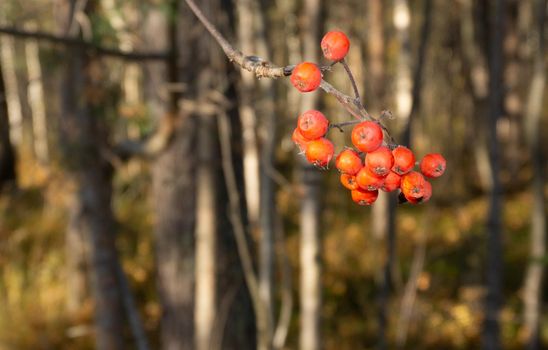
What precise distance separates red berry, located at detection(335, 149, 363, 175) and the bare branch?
5.84ft

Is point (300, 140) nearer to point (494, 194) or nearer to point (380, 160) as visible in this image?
point (380, 160)

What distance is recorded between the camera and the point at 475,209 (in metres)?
15.0

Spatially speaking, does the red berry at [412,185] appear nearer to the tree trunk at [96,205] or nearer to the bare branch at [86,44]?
the bare branch at [86,44]

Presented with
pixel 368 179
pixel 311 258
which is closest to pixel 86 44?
pixel 311 258

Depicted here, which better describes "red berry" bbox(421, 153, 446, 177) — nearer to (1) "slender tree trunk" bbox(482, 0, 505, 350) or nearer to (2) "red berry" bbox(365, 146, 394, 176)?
(2) "red berry" bbox(365, 146, 394, 176)

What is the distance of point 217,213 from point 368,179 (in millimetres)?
3439

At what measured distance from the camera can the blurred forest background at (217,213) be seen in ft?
12.9

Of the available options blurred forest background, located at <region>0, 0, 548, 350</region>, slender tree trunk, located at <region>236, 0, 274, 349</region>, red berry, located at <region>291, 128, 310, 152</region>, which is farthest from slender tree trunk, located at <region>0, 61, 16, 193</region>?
red berry, located at <region>291, 128, 310, 152</region>

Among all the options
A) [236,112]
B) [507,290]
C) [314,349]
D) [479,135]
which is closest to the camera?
[314,349]

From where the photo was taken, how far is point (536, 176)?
22.8ft

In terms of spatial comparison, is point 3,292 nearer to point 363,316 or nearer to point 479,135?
point 363,316

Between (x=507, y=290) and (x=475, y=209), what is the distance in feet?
14.8

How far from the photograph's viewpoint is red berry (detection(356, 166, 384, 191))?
1068mm

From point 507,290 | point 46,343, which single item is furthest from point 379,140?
point 507,290
